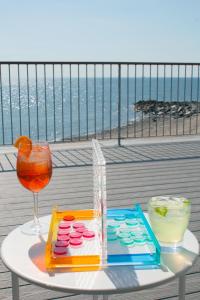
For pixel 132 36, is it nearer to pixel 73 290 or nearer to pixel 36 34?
pixel 36 34

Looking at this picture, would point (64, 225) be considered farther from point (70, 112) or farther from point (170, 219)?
point (70, 112)

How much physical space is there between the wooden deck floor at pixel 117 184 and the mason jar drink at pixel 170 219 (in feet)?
2.70

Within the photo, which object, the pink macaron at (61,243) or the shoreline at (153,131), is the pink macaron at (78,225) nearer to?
the pink macaron at (61,243)

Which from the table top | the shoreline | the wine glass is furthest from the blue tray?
the shoreline

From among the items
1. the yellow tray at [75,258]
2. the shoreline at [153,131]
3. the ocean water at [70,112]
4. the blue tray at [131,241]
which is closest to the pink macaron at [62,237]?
the yellow tray at [75,258]

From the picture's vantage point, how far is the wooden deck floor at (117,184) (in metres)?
Answer: 1.93

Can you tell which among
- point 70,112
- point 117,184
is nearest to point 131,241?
point 117,184

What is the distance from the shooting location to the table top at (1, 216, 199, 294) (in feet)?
3.00

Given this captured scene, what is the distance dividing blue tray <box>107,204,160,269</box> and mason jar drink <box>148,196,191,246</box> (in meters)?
0.03

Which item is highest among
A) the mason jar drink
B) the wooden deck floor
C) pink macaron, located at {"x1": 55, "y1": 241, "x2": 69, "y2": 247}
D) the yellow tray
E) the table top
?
the mason jar drink

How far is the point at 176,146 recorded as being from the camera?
5.02 metres

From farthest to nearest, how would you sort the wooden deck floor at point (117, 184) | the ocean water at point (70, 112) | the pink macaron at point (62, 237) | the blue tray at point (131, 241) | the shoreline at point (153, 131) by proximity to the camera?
the shoreline at point (153, 131) → the ocean water at point (70, 112) → the wooden deck floor at point (117, 184) → the pink macaron at point (62, 237) → the blue tray at point (131, 241)

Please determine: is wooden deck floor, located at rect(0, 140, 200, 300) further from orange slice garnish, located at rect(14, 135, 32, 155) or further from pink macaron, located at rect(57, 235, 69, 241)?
orange slice garnish, located at rect(14, 135, 32, 155)

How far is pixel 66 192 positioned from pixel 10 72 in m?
2.09
